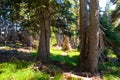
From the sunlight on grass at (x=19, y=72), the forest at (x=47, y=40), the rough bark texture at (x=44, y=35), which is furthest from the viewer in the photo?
the rough bark texture at (x=44, y=35)

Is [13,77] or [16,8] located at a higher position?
[16,8]

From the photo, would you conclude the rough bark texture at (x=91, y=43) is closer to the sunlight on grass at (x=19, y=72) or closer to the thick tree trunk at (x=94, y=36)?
the thick tree trunk at (x=94, y=36)

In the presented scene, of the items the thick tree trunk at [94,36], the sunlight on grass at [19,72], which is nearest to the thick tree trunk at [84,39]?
the thick tree trunk at [94,36]

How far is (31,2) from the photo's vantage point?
1378cm

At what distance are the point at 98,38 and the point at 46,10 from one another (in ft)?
11.1

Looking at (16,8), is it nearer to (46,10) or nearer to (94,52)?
(46,10)

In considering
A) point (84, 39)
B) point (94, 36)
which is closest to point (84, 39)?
point (84, 39)

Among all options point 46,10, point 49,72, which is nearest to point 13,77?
point 49,72

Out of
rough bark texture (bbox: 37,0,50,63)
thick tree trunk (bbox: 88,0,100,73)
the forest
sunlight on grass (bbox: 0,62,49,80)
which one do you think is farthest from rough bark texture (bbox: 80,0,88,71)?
sunlight on grass (bbox: 0,62,49,80)

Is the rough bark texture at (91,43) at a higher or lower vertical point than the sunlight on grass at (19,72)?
higher

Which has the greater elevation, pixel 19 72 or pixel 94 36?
pixel 94 36

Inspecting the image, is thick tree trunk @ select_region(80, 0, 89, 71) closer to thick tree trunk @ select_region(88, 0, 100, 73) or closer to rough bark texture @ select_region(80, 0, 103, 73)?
rough bark texture @ select_region(80, 0, 103, 73)

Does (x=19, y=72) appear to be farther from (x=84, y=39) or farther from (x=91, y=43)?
(x=84, y=39)

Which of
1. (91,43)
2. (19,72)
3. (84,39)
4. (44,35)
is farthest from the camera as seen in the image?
(44,35)
